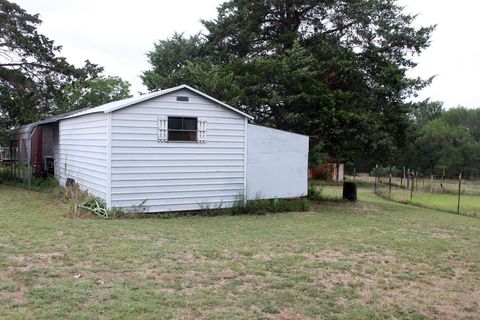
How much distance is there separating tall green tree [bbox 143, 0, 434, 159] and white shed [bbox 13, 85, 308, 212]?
8.46 feet

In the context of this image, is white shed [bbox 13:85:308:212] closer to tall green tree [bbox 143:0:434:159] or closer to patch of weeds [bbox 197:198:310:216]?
patch of weeds [bbox 197:198:310:216]

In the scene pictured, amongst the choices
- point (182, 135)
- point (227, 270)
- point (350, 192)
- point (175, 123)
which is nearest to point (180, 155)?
point (182, 135)

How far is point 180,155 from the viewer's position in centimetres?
1052

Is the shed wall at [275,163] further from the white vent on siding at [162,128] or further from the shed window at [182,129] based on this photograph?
the white vent on siding at [162,128]

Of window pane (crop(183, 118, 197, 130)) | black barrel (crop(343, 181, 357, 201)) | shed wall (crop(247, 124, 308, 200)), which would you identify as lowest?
black barrel (crop(343, 181, 357, 201))

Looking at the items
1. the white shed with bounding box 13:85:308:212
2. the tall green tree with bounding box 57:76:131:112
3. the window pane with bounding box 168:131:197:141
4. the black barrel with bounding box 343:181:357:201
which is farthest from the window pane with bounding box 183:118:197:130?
the tall green tree with bounding box 57:76:131:112

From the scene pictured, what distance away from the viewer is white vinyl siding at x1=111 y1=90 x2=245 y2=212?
9.79 metres

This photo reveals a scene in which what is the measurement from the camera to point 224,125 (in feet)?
36.6

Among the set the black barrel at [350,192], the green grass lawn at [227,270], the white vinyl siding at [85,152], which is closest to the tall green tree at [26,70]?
the white vinyl siding at [85,152]

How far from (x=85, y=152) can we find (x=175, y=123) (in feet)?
9.38

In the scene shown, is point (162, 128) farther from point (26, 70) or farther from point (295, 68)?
point (26, 70)

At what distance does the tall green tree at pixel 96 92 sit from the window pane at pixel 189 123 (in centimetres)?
2206

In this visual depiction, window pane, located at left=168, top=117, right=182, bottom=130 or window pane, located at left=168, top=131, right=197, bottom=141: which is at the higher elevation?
window pane, located at left=168, top=117, right=182, bottom=130

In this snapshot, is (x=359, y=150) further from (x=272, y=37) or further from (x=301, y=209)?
(x=272, y=37)
